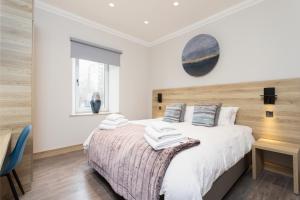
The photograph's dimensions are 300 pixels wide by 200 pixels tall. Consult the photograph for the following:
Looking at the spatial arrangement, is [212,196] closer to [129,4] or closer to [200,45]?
[200,45]

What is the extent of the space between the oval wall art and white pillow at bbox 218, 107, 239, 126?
0.93 meters

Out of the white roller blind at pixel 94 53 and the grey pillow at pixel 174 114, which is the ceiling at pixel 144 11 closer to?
the white roller blind at pixel 94 53

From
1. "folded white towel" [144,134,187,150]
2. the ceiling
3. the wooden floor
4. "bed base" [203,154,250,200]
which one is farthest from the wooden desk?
the ceiling

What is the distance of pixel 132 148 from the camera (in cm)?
146

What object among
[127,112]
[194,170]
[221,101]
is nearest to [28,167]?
[194,170]

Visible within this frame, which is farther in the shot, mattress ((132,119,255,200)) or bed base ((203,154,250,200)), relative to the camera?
bed base ((203,154,250,200))

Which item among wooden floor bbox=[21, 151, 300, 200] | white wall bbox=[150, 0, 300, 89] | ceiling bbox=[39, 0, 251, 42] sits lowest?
wooden floor bbox=[21, 151, 300, 200]

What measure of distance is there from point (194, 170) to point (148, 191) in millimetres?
397

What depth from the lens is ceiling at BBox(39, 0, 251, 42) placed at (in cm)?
257

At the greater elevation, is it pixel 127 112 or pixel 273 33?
pixel 273 33

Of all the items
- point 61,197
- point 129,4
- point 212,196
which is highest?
point 129,4

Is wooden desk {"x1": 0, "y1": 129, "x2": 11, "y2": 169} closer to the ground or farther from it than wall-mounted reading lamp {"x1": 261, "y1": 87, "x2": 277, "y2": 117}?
closer to the ground

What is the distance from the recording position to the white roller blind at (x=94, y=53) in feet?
9.98

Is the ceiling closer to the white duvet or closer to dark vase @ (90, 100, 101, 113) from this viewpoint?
dark vase @ (90, 100, 101, 113)
